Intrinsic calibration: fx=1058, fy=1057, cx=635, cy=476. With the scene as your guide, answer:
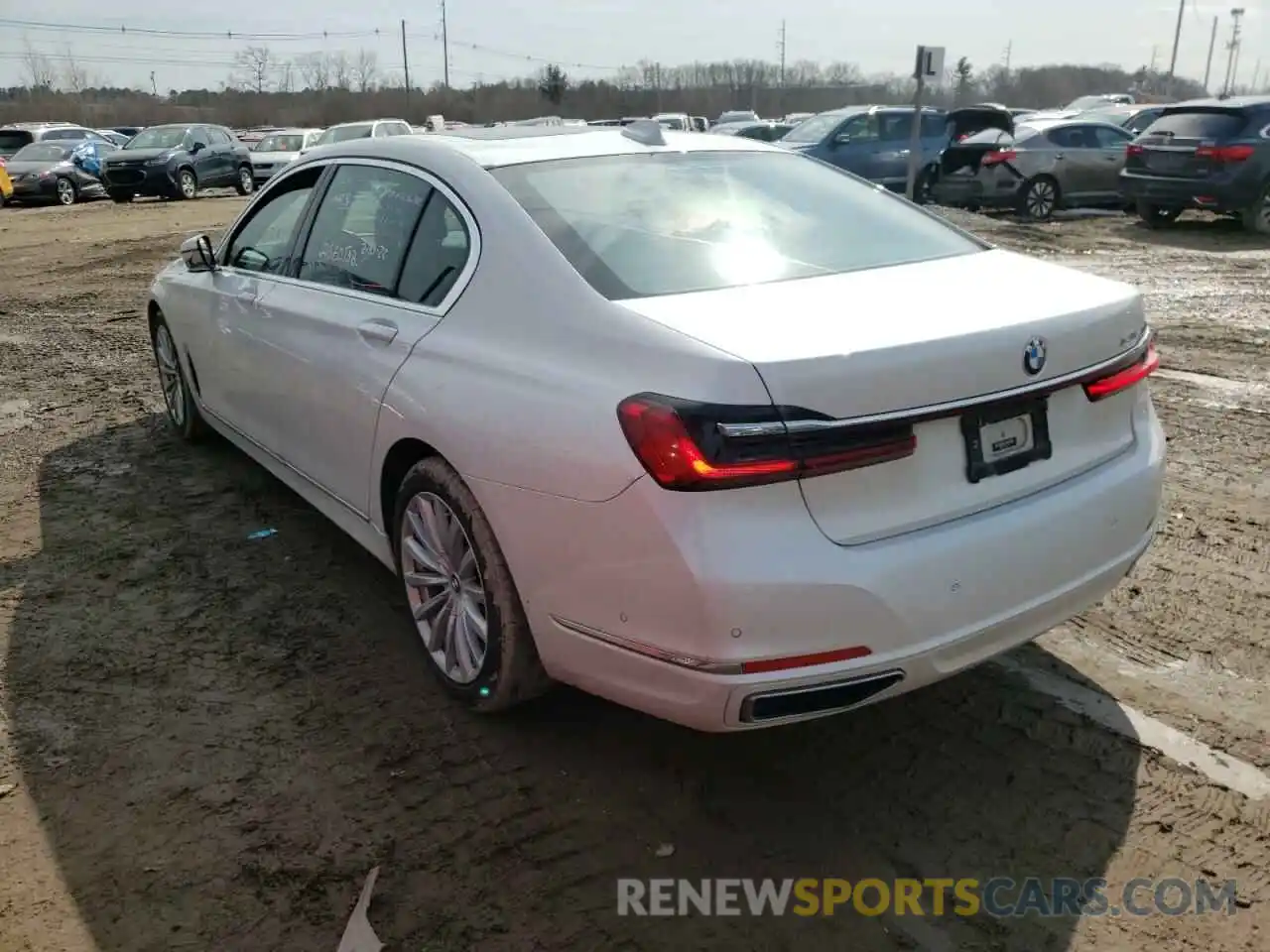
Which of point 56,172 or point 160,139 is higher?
point 160,139

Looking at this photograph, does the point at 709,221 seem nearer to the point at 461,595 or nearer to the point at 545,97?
the point at 461,595

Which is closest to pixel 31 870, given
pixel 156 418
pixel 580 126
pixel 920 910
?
pixel 920 910

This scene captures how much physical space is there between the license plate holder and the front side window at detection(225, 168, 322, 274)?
2.84 metres

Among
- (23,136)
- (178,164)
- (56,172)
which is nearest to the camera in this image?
(56,172)

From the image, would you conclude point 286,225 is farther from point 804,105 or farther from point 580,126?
point 804,105

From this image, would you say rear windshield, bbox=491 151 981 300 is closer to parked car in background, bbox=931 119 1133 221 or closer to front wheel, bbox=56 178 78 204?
parked car in background, bbox=931 119 1133 221

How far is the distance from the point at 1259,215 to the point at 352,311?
1410 centimetres

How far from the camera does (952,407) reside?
2.36m

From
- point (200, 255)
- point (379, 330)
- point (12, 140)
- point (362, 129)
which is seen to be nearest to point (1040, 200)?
point (362, 129)

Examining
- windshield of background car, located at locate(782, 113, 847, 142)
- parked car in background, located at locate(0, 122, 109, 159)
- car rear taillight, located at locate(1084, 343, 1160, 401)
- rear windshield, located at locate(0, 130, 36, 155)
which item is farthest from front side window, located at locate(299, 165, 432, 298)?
rear windshield, located at locate(0, 130, 36, 155)

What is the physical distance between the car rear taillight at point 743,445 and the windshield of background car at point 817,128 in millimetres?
16781

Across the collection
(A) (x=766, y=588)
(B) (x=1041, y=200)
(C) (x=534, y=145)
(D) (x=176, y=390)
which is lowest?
(D) (x=176, y=390)

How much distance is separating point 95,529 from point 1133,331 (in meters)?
4.18

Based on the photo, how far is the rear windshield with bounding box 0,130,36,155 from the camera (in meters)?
25.4
